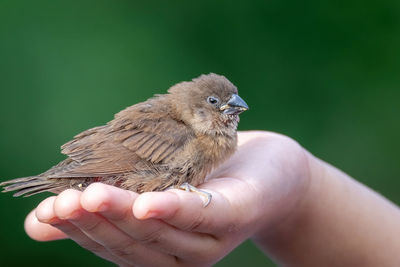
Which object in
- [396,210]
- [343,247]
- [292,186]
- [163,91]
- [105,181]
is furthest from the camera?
[163,91]

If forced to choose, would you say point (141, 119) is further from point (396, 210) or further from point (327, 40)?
point (327, 40)

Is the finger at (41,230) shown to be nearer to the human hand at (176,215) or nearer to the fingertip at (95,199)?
the human hand at (176,215)

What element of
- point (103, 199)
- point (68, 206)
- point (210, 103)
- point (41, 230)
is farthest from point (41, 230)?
point (210, 103)

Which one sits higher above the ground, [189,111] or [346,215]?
[189,111]

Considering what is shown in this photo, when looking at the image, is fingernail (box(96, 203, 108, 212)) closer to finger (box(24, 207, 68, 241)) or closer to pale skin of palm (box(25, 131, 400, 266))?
pale skin of palm (box(25, 131, 400, 266))

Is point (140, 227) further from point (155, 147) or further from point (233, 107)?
point (233, 107)

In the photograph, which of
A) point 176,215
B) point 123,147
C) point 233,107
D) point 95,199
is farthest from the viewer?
point 233,107

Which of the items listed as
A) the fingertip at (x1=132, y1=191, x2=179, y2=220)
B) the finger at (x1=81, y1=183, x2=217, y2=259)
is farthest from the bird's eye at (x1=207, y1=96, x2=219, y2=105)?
the fingertip at (x1=132, y1=191, x2=179, y2=220)

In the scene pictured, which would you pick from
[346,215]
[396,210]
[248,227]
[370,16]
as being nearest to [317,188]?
[346,215]

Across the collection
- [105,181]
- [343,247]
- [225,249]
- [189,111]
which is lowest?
[343,247]
